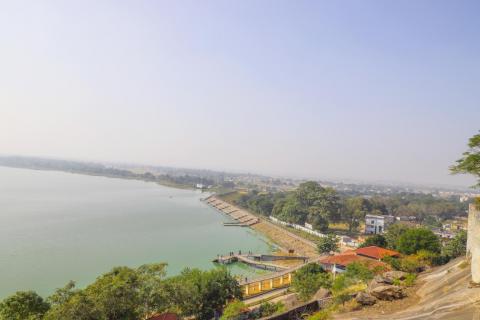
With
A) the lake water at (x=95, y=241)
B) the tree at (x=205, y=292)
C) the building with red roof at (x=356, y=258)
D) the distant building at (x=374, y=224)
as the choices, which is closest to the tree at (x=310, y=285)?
the tree at (x=205, y=292)

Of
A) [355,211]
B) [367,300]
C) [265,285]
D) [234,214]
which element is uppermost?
[367,300]

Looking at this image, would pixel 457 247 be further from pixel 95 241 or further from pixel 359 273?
pixel 95 241

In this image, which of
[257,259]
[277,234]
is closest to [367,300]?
[257,259]

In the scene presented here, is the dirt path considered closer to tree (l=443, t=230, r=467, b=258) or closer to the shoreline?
tree (l=443, t=230, r=467, b=258)

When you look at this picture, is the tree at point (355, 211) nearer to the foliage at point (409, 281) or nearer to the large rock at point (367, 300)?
the foliage at point (409, 281)

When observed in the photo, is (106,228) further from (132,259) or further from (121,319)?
(121,319)

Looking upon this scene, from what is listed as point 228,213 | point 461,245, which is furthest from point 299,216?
point 461,245
